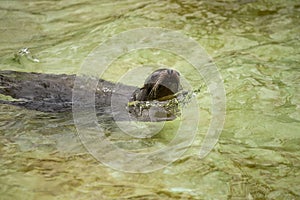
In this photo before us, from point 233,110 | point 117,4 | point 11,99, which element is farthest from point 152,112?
point 117,4

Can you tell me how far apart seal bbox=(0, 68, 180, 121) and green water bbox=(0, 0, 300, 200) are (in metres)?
0.23

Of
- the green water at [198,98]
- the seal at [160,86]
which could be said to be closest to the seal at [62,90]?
the seal at [160,86]

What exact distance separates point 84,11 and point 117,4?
0.47 m

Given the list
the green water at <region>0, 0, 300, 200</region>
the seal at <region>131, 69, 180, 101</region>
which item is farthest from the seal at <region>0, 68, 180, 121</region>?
the green water at <region>0, 0, 300, 200</region>

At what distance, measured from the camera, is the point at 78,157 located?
2799 millimetres

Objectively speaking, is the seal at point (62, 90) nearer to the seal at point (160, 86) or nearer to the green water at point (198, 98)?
the seal at point (160, 86)

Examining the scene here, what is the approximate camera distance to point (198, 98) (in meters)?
4.05

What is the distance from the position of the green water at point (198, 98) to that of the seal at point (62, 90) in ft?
0.76

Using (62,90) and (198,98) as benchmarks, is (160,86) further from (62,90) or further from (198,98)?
(62,90)

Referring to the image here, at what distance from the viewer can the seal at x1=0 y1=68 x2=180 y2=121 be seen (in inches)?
144

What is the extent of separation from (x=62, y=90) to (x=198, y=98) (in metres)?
1.18

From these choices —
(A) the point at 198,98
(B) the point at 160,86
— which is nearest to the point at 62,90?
(B) the point at 160,86

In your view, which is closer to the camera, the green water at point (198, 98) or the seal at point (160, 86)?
the green water at point (198, 98)

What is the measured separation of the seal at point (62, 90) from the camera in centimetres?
365
